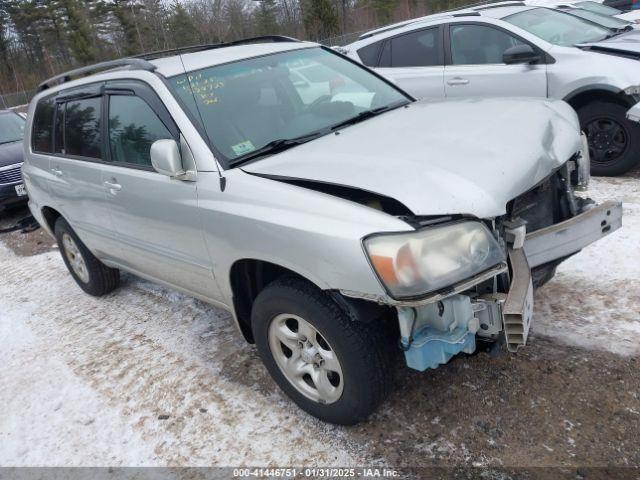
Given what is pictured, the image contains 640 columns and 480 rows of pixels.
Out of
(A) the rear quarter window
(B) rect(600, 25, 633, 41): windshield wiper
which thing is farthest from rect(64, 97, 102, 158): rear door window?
(B) rect(600, 25, 633, 41): windshield wiper

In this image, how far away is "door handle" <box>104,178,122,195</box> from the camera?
3600mm

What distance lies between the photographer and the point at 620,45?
219 inches

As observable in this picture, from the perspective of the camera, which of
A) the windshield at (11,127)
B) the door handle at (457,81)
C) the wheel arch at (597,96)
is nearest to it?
the wheel arch at (597,96)

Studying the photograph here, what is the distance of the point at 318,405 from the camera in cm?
278

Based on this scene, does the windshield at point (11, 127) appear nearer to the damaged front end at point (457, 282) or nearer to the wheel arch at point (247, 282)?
the wheel arch at point (247, 282)

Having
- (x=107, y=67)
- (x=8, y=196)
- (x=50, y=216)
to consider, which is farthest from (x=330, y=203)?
(x=8, y=196)

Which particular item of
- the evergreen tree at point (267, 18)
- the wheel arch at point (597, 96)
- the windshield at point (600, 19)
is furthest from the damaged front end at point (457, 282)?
the evergreen tree at point (267, 18)

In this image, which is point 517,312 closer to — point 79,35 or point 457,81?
point 457,81

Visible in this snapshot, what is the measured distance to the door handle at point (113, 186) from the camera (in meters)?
3.60

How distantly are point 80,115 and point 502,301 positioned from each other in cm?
342

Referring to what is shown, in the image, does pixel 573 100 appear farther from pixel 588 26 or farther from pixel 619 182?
pixel 588 26

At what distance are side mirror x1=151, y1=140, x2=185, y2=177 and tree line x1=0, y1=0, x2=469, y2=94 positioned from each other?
3213cm

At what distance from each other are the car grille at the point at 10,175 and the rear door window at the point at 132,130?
568cm

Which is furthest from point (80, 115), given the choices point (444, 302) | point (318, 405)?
point (444, 302)
